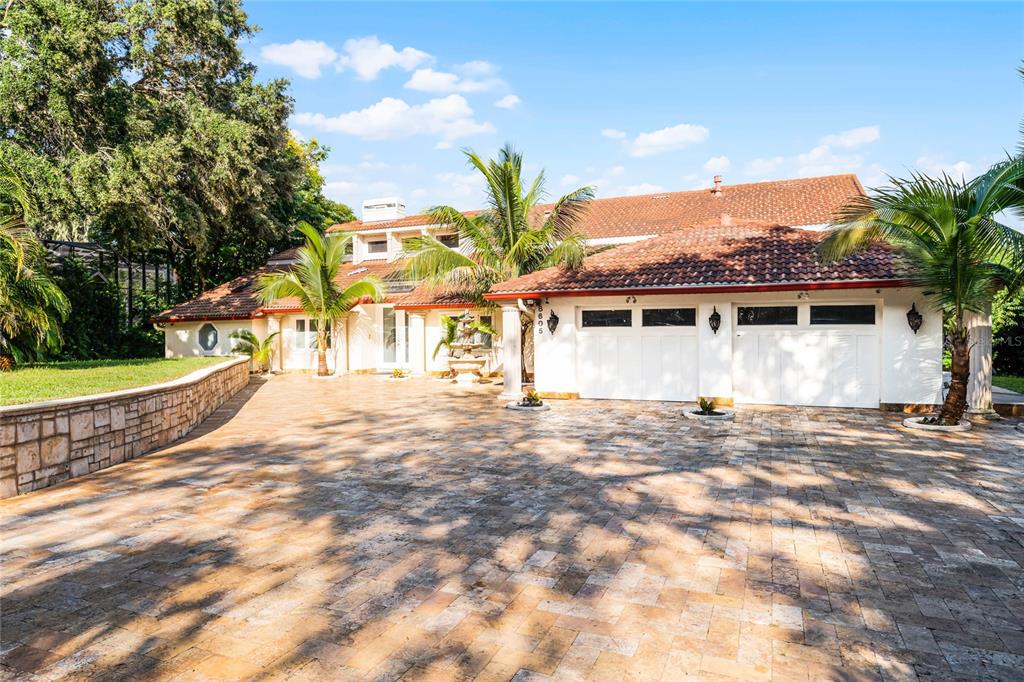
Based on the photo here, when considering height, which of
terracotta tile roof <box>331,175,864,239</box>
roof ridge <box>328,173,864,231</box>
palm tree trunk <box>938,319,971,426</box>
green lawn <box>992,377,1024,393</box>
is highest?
roof ridge <box>328,173,864,231</box>

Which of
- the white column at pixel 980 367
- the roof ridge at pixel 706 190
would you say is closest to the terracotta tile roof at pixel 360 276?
the roof ridge at pixel 706 190

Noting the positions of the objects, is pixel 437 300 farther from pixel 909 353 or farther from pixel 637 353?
pixel 909 353

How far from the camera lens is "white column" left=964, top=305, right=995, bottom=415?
11094mm

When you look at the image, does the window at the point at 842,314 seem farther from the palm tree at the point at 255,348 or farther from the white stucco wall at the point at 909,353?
the palm tree at the point at 255,348

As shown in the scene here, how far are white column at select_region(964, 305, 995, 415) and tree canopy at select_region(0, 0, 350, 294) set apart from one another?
21.4m

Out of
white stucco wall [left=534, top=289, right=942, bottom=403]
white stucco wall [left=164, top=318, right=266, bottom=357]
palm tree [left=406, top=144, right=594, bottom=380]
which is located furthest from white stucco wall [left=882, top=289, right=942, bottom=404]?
white stucco wall [left=164, top=318, right=266, bottom=357]

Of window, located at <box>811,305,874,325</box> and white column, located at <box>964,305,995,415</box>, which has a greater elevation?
window, located at <box>811,305,874,325</box>

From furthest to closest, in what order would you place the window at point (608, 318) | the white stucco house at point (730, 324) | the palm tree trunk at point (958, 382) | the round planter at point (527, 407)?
the window at point (608, 318)
the round planter at point (527, 407)
the white stucco house at point (730, 324)
the palm tree trunk at point (958, 382)

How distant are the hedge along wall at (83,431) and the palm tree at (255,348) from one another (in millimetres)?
12276

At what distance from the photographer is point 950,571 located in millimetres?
4137

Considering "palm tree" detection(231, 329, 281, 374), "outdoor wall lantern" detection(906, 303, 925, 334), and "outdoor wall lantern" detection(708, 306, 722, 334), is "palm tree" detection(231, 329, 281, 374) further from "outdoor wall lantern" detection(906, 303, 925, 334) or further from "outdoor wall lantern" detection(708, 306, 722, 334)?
"outdoor wall lantern" detection(906, 303, 925, 334)

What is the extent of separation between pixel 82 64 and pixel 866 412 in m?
23.0

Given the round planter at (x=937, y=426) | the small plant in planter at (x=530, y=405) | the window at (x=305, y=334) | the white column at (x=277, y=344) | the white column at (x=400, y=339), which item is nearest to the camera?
the round planter at (x=937, y=426)

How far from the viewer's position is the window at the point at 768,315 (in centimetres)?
1251
